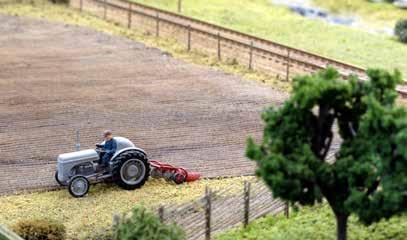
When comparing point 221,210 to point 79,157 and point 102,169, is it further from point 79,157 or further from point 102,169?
point 79,157

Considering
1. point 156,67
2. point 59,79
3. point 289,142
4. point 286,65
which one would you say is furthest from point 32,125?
point 289,142

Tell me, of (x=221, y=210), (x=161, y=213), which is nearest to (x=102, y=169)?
(x=221, y=210)

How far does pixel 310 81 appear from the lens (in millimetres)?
15844

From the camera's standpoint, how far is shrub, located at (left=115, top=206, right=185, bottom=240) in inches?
651

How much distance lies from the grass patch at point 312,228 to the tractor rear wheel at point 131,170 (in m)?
3.72

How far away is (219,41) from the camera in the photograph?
3919 centimetres

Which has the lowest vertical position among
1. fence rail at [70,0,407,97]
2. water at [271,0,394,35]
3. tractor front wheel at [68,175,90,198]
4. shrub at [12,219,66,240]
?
shrub at [12,219,66,240]

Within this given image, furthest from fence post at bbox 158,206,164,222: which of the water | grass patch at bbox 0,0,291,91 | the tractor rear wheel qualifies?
A: the water

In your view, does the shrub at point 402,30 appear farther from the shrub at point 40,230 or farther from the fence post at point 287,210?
the shrub at point 40,230

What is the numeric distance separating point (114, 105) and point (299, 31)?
1868 centimetres

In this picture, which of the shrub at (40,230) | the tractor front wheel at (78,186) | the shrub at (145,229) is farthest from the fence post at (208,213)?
the tractor front wheel at (78,186)

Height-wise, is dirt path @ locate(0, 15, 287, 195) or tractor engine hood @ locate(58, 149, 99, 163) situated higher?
dirt path @ locate(0, 15, 287, 195)

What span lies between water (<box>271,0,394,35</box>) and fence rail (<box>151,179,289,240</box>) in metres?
31.0

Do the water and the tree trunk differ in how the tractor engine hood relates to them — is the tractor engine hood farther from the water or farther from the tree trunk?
the water
